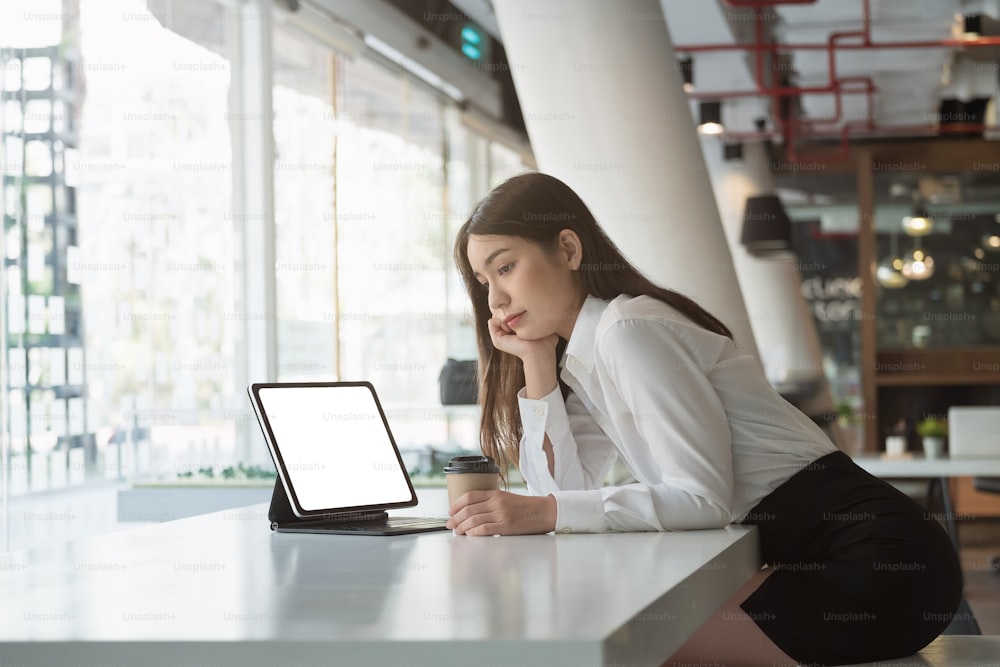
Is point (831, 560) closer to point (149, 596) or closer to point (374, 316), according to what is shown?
point (149, 596)

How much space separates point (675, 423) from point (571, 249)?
432 millimetres

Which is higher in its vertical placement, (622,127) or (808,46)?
(808,46)

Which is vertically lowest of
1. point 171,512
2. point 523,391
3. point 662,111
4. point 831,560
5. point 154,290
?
point 171,512

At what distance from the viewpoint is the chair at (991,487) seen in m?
6.43

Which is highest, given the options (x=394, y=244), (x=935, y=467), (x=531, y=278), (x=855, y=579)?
(x=394, y=244)

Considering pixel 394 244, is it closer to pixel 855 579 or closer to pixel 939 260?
pixel 939 260

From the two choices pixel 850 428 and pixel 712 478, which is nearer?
pixel 712 478

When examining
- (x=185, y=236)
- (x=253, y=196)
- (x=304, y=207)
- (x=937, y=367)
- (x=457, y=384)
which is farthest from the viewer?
(x=937, y=367)

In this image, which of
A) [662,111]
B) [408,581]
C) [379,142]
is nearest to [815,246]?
[379,142]

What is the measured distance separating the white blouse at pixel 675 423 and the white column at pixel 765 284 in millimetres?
9003

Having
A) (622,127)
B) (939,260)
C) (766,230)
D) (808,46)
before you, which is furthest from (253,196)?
(939,260)

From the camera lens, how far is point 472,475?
1830 mm

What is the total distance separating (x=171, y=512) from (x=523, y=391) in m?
2.73

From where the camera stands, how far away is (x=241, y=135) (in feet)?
20.6
